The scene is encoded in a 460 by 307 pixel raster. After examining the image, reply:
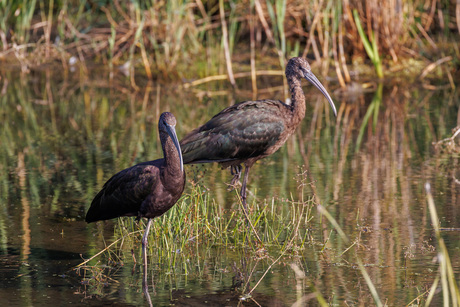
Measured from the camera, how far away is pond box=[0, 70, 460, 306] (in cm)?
574

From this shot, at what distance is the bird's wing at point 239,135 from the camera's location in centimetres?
713

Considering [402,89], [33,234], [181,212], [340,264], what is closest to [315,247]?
[340,264]

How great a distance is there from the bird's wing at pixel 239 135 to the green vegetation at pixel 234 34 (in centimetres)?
617

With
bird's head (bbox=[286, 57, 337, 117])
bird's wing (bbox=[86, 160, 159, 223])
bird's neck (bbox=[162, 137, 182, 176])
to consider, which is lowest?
bird's wing (bbox=[86, 160, 159, 223])

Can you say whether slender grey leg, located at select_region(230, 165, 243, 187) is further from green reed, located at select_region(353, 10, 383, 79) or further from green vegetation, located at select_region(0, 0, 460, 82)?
green reed, located at select_region(353, 10, 383, 79)

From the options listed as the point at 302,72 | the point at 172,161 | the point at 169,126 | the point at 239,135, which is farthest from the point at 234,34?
the point at 172,161

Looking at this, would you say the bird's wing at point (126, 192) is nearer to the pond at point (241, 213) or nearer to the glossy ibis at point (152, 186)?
the glossy ibis at point (152, 186)

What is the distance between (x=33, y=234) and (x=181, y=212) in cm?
136

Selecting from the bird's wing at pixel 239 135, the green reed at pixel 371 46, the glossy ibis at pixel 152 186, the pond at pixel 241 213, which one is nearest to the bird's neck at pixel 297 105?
the bird's wing at pixel 239 135

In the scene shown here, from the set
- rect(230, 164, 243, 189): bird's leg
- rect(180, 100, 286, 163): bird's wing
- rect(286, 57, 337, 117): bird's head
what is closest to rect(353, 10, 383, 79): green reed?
rect(286, 57, 337, 117): bird's head

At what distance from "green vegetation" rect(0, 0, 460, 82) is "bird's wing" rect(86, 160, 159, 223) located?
730 centimetres

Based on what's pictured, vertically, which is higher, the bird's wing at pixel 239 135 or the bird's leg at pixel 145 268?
the bird's wing at pixel 239 135

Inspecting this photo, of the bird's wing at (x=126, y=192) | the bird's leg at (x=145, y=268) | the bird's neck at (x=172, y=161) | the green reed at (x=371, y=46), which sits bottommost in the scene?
the bird's leg at (x=145, y=268)

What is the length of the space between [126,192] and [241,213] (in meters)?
1.13
